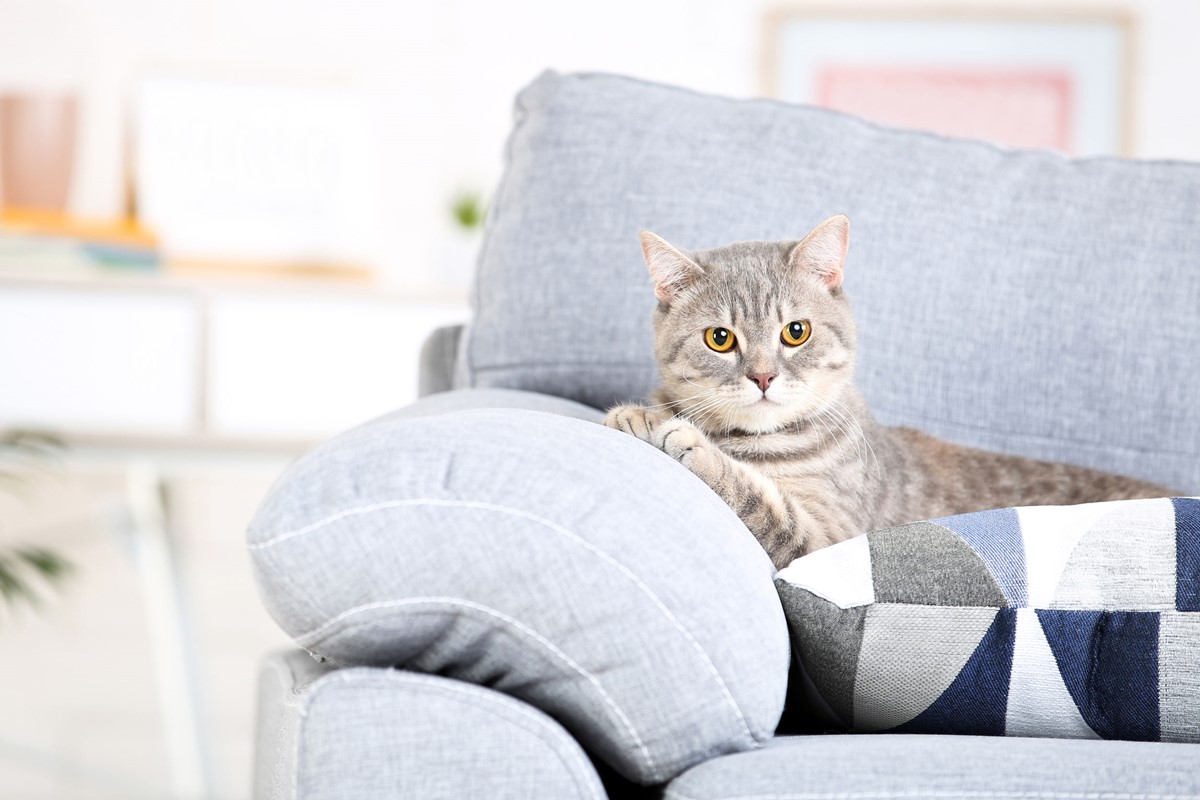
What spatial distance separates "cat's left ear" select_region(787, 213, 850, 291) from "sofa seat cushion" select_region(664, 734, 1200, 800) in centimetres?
57

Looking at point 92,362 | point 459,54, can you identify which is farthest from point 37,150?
point 459,54

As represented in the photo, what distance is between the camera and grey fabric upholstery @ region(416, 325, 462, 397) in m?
1.61

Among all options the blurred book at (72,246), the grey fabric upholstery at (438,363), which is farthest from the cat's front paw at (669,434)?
the blurred book at (72,246)

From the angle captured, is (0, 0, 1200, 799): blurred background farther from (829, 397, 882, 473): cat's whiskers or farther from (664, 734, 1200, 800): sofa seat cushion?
(664, 734, 1200, 800): sofa seat cushion

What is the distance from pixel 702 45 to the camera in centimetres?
288

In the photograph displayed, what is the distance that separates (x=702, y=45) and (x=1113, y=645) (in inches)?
92.3

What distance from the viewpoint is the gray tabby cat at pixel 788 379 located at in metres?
1.15

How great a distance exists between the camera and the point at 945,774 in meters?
0.67

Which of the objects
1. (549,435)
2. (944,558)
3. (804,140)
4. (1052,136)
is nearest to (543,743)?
(549,435)

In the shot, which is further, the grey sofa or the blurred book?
the blurred book

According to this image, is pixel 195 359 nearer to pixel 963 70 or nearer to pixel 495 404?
pixel 495 404

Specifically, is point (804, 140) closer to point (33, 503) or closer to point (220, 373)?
point (220, 373)

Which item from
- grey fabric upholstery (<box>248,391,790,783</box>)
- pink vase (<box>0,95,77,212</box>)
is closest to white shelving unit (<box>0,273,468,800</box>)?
pink vase (<box>0,95,77,212</box>)

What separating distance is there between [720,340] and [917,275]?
346mm
